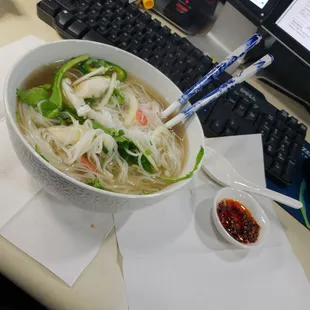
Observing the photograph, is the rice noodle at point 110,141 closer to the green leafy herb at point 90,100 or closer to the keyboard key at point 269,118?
the green leafy herb at point 90,100

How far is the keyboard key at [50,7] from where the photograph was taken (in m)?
0.72

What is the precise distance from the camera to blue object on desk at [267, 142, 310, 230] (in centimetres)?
68

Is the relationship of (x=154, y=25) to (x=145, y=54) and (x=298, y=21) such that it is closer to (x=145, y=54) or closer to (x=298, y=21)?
(x=145, y=54)

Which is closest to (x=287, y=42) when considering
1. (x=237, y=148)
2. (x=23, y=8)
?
(x=237, y=148)

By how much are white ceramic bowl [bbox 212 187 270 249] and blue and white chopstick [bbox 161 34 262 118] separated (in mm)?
163

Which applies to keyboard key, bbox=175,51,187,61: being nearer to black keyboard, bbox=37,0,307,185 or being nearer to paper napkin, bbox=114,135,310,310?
black keyboard, bbox=37,0,307,185

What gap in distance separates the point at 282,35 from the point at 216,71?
1.30 ft

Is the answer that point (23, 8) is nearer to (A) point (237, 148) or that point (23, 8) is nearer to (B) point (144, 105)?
(B) point (144, 105)

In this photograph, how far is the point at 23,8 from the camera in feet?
2.42

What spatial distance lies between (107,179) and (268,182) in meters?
0.37

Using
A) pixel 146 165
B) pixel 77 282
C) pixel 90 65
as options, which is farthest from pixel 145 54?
pixel 77 282

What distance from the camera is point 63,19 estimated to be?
709 millimetres

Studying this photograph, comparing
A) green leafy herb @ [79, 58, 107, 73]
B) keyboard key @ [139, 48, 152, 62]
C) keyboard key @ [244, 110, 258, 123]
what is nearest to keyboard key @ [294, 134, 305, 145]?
keyboard key @ [244, 110, 258, 123]

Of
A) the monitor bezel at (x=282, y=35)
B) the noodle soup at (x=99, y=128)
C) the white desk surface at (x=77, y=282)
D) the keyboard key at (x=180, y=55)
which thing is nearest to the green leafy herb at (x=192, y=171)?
the noodle soup at (x=99, y=128)
